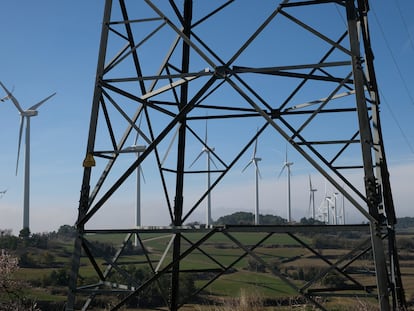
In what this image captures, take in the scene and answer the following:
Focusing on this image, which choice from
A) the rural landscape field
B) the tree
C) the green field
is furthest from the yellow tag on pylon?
the green field

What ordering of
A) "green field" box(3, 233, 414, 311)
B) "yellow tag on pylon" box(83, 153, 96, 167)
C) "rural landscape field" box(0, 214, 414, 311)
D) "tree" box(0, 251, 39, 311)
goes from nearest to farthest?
"yellow tag on pylon" box(83, 153, 96, 167)
"tree" box(0, 251, 39, 311)
"rural landscape field" box(0, 214, 414, 311)
"green field" box(3, 233, 414, 311)

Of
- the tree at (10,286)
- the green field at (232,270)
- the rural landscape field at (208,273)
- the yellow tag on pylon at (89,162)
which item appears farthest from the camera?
the green field at (232,270)

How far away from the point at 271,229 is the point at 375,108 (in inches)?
249

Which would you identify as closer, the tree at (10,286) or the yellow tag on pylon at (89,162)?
the yellow tag on pylon at (89,162)

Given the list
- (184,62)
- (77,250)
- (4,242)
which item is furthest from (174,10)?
(4,242)

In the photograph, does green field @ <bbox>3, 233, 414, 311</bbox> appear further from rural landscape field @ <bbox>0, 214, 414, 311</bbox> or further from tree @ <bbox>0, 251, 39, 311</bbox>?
tree @ <bbox>0, 251, 39, 311</bbox>

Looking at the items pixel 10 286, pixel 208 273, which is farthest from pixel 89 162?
pixel 208 273

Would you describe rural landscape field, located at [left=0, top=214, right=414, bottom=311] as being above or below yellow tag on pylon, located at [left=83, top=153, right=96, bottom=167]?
below

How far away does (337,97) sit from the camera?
48.0 feet

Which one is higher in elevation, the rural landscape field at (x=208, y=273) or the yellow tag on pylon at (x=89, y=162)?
the yellow tag on pylon at (x=89, y=162)

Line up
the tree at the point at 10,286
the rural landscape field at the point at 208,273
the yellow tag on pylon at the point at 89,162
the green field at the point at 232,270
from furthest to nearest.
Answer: the green field at the point at 232,270
the rural landscape field at the point at 208,273
the tree at the point at 10,286
the yellow tag on pylon at the point at 89,162

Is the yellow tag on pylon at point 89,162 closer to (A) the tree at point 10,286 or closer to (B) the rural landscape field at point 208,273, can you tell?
(B) the rural landscape field at point 208,273

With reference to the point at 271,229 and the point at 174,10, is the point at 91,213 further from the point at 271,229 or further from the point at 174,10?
the point at 174,10

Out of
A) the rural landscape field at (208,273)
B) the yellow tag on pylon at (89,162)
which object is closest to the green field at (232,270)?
the rural landscape field at (208,273)
